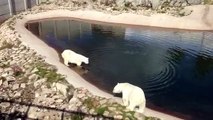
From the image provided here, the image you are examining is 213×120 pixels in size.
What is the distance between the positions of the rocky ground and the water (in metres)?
3.86

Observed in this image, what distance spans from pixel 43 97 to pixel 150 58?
1487cm

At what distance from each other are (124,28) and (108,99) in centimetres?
2705

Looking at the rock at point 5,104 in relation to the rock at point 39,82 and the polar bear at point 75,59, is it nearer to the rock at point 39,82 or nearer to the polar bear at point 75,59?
the rock at point 39,82

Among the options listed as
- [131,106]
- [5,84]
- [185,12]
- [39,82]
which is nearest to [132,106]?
[131,106]

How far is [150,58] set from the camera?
38.4 metres

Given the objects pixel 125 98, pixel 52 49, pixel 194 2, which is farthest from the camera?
pixel 194 2

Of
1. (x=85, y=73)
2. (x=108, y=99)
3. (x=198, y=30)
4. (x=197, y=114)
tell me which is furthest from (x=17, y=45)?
(x=198, y=30)

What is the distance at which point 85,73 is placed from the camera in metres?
34.8

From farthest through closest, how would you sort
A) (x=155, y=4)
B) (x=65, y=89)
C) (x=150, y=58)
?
(x=155, y=4)
(x=150, y=58)
(x=65, y=89)

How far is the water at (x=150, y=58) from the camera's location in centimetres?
3003

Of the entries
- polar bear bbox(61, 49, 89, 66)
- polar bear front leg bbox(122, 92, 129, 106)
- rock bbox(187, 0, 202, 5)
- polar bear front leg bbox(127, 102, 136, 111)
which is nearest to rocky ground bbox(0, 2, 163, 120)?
polar bear front leg bbox(127, 102, 136, 111)

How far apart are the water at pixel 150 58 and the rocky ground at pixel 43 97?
152 inches

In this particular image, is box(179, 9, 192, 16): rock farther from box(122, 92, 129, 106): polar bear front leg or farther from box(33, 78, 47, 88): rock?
box(33, 78, 47, 88): rock

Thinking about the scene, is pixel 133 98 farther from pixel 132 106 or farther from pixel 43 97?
pixel 43 97
